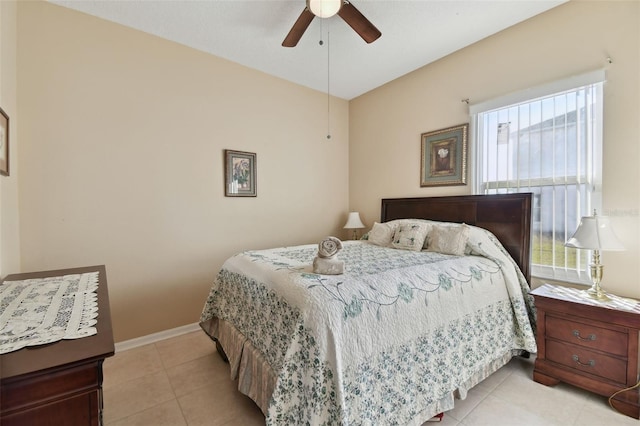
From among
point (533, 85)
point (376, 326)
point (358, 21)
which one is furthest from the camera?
point (533, 85)

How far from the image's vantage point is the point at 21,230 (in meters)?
2.09

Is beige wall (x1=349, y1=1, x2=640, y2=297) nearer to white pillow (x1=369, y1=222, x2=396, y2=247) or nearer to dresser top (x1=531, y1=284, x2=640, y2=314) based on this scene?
dresser top (x1=531, y1=284, x2=640, y2=314)

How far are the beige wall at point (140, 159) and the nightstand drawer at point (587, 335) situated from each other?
2.67m

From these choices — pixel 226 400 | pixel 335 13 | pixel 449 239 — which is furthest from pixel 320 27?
pixel 226 400

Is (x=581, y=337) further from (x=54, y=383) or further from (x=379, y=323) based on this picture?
(x=54, y=383)

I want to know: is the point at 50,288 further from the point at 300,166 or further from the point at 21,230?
the point at 300,166

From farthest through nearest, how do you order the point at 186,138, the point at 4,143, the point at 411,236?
the point at 186,138, the point at 411,236, the point at 4,143

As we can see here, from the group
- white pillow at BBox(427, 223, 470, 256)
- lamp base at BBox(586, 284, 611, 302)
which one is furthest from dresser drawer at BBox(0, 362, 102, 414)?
lamp base at BBox(586, 284, 611, 302)

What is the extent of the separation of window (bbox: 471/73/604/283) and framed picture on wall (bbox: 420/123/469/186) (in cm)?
27

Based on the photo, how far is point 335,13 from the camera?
76.4 inches

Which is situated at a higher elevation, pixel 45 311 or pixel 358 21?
pixel 358 21

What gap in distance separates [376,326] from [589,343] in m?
1.59

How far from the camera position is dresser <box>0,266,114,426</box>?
2.28 feet

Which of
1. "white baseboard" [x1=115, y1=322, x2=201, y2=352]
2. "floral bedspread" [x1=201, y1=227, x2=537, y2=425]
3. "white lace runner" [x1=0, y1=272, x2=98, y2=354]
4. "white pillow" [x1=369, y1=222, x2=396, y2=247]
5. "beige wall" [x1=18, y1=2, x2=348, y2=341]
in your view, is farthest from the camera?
"white pillow" [x1=369, y1=222, x2=396, y2=247]
